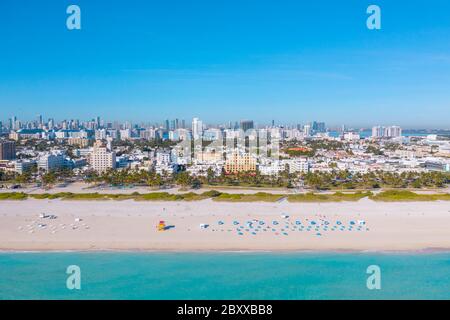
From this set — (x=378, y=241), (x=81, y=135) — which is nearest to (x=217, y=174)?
(x=378, y=241)

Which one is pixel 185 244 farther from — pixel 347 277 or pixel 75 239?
pixel 347 277

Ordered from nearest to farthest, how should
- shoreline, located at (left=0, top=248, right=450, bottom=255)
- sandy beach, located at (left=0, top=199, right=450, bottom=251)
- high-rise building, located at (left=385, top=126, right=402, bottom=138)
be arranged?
1. shoreline, located at (left=0, top=248, right=450, bottom=255)
2. sandy beach, located at (left=0, top=199, right=450, bottom=251)
3. high-rise building, located at (left=385, top=126, right=402, bottom=138)

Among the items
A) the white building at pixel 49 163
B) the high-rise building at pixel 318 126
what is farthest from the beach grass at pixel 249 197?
the high-rise building at pixel 318 126

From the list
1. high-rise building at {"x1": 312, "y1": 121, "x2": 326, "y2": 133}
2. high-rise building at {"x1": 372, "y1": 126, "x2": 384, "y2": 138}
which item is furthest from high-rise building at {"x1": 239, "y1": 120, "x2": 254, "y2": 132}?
high-rise building at {"x1": 312, "y1": 121, "x2": 326, "y2": 133}

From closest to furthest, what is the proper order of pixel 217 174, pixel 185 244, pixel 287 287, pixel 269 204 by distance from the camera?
1. pixel 287 287
2. pixel 185 244
3. pixel 269 204
4. pixel 217 174

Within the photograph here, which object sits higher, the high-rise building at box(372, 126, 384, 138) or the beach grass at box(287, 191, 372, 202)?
the high-rise building at box(372, 126, 384, 138)

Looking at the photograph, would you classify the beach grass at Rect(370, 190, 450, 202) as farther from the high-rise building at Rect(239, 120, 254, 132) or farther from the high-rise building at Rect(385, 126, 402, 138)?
the high-rise building at Rect(385, 126, 402, 138)
